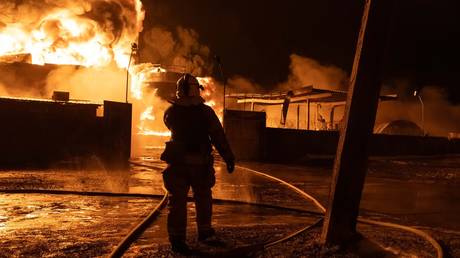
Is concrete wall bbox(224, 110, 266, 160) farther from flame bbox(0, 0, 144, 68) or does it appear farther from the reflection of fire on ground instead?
flame bbox(0, 0, 144, 68)

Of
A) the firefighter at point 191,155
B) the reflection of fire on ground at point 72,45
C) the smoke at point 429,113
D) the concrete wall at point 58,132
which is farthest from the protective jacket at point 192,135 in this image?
the smoke at point 429,113

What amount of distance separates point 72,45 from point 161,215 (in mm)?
27100

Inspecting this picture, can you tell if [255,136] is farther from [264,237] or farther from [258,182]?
[264,237]

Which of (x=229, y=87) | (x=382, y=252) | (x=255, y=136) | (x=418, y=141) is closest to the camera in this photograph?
(x=382, y=252)

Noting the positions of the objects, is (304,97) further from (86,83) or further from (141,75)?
(141,75)

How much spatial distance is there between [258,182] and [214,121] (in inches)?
263

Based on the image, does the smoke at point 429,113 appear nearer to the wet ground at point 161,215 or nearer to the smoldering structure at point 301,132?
the smoldering structure at point 301,132

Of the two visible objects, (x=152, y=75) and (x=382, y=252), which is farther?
(x=152, y=75)

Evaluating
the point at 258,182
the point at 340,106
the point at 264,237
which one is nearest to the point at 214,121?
the point at 264,237

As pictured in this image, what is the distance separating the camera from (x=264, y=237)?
16.9 ft

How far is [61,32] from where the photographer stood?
31.2 meters

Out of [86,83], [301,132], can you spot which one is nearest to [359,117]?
[301,132]

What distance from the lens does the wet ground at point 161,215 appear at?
4.70 m

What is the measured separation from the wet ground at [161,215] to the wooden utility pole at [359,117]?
47 centimetres
